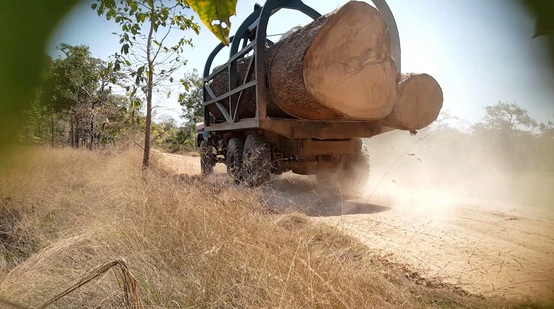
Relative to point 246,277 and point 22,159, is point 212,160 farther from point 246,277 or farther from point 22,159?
point 22,159

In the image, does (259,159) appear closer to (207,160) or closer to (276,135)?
(276,135)

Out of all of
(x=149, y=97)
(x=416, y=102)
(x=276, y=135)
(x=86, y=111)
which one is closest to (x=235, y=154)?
(x=276, y=135)

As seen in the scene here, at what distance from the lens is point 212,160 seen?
770 cm

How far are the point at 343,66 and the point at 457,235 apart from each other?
1.87 m

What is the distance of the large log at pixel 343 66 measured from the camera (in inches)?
143

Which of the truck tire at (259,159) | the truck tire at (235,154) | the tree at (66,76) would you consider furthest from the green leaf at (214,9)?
the truck tire at (235,154)

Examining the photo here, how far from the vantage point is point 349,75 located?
12.3 ft

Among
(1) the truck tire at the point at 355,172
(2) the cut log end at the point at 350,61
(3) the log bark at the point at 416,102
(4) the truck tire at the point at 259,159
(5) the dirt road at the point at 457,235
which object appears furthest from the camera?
(1) the truck tire at the point at 355,172

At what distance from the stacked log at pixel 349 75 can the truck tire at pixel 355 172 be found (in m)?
1.47

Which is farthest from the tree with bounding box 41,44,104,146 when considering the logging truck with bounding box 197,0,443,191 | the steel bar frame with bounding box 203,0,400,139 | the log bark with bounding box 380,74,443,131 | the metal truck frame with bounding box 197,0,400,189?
the log bark with bounding box 380,74,443,131

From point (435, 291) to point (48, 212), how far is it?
3156 mm

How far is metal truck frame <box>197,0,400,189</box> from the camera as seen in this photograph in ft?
14.5

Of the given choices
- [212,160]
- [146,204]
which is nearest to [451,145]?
[212,160]

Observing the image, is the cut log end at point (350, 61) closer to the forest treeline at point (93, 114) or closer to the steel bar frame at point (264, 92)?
the steel bar frame at point (264, 92)
